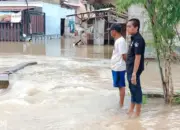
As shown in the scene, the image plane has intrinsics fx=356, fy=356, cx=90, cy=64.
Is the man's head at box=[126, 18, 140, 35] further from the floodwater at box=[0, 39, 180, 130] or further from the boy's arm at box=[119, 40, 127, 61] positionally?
the floodwater at box=[0, 39, 180, 130]

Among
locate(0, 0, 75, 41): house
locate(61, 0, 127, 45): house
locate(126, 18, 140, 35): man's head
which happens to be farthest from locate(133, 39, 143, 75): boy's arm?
locate(0, 0, 75, 41): house

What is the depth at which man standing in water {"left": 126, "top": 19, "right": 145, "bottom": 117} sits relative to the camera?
18.7 ft

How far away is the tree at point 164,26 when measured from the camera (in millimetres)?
6324

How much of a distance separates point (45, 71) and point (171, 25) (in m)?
6.50

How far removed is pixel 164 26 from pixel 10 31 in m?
27.7

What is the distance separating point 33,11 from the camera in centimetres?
3472

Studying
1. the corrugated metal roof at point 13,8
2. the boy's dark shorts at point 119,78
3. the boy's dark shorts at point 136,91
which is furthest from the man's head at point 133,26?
the corrugated metal roof at point 13,8

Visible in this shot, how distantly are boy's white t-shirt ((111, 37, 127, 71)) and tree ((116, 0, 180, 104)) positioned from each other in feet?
2.08

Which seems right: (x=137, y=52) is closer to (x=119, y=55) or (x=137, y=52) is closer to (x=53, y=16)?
(x=119, y=55)

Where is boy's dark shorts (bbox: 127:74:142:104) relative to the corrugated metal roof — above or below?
below

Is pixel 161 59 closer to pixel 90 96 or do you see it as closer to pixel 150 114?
pixel 150 114

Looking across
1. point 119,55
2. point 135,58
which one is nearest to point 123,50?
point 119,55

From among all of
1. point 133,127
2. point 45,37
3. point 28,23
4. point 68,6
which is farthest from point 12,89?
point 68,6

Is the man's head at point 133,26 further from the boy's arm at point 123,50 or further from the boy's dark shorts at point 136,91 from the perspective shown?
the boy's dark shorts at point 136,91
